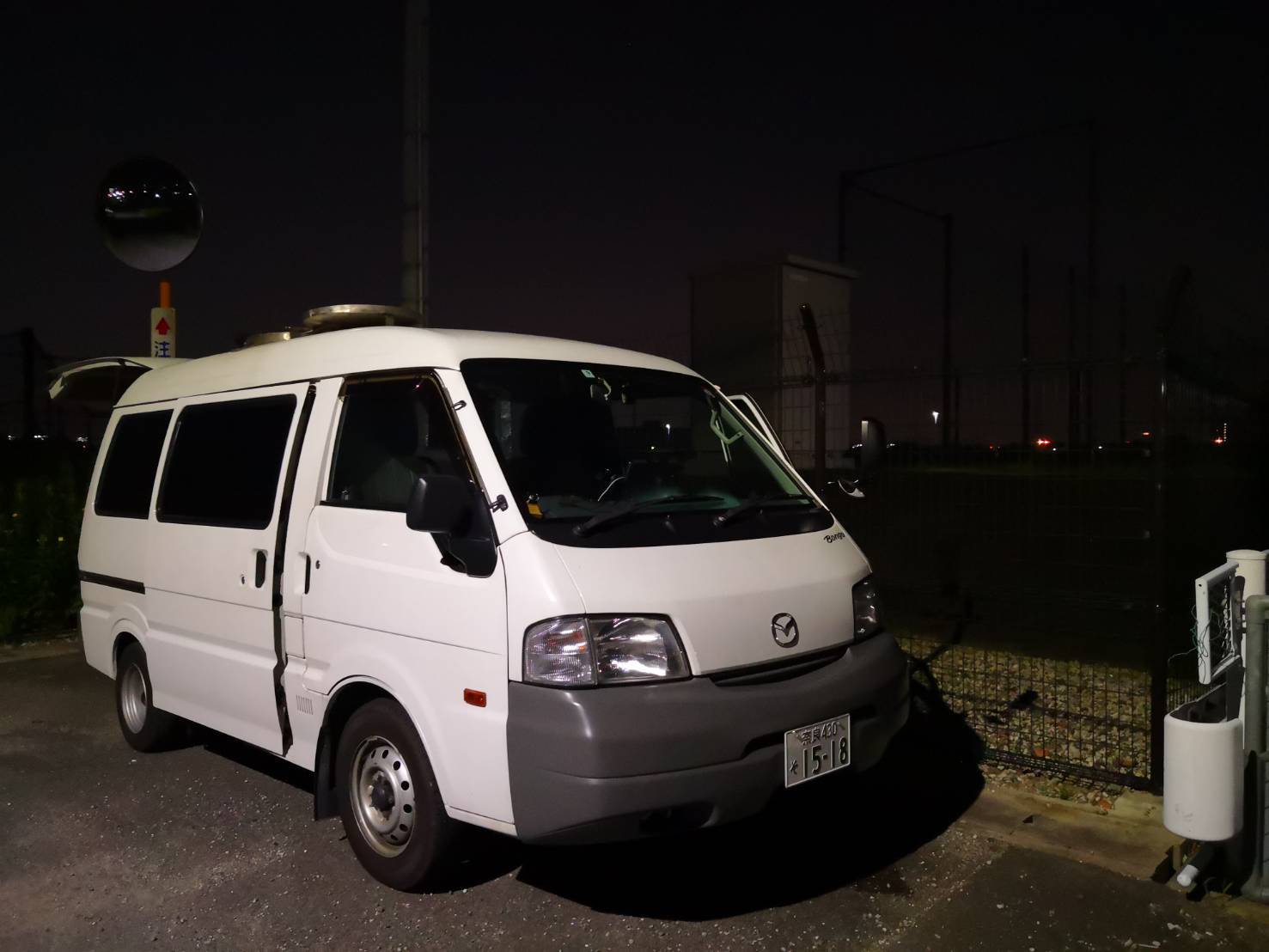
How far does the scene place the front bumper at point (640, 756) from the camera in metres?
3.33

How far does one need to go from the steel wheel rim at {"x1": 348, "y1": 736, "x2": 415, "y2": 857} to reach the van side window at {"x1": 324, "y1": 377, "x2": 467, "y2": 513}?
0.98 meters

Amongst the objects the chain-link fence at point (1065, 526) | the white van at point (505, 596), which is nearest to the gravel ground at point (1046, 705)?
the chain-link fence at point (1065, 526)

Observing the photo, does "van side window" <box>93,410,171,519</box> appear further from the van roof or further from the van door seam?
the van door seam

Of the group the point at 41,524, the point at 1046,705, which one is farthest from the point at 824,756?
the point at 41,524

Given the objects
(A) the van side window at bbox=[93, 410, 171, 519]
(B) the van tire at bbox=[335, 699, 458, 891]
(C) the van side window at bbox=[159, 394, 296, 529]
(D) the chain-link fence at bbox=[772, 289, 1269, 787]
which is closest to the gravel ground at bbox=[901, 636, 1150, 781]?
(D) the chain-link fence at bbox=[772, 289, 1269, 787]

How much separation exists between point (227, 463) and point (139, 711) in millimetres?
1917

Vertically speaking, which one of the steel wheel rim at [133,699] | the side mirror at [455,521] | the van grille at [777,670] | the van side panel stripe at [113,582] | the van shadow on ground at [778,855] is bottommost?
the van shadow on ground at [778,855]

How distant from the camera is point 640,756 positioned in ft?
11.0

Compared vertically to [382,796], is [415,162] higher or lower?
higher

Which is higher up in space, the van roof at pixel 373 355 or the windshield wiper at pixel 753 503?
the van roof at pixel 373 355

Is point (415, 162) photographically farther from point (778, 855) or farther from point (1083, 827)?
point (1083, 827)

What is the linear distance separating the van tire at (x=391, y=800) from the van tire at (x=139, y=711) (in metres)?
2.11

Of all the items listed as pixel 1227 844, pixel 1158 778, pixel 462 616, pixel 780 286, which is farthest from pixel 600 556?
pixel 780 286

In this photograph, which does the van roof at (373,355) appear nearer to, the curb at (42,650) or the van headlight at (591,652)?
the van headlight at (591,652)
